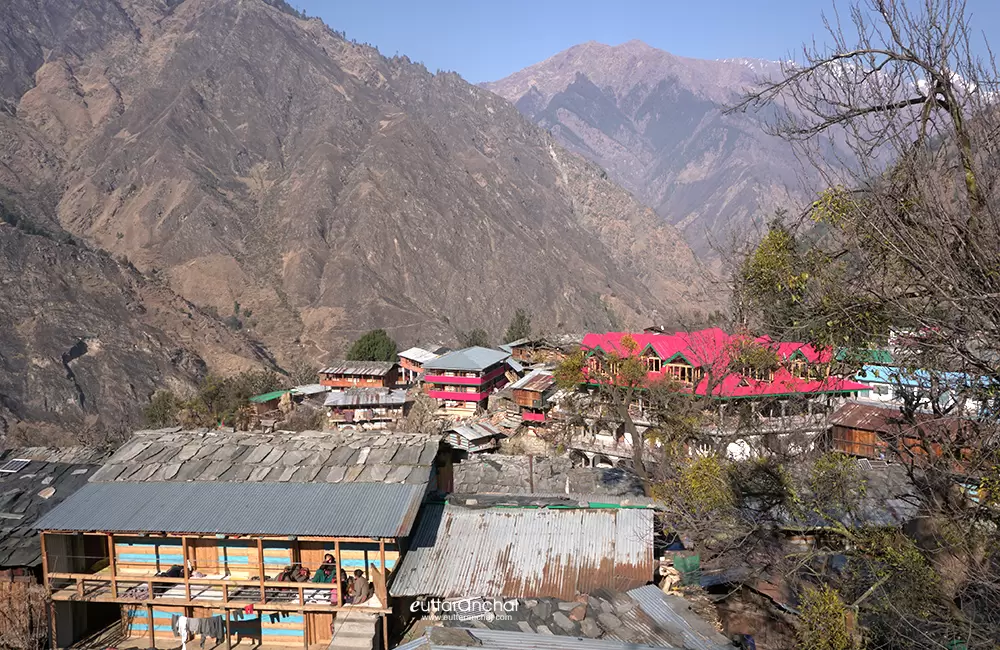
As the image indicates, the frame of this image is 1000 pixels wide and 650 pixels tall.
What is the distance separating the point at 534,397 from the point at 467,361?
9715mm

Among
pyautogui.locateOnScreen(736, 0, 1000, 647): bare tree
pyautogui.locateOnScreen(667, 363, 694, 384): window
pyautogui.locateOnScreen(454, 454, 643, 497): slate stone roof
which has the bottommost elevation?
pyautogui.locateOnScreen(454, 454, 643, 497): slate stone roof

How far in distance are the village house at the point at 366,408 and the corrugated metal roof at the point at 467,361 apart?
3.45 m

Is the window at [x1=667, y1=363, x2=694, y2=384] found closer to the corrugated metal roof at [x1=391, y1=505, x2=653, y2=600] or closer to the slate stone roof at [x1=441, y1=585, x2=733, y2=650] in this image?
the corrugated metal roof at [x1=391, y1=505, x2=653, y2=600]

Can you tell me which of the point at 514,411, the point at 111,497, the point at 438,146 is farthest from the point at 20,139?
the point at 111,497

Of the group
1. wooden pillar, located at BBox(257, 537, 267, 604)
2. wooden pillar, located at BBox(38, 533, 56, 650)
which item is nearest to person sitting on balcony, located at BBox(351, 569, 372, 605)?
wooden pillar, located at BBox(257, 537, 267, 604)

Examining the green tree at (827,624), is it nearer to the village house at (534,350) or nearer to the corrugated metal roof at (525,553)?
the corrugated metal roof at (525,553)

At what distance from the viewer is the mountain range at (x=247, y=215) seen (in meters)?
74.1

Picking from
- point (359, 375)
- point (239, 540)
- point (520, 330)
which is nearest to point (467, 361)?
point (359, 375)

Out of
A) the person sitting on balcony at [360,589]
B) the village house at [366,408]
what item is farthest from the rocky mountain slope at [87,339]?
the person sitting on balcony at [360,589]

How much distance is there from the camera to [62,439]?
51.0 metres

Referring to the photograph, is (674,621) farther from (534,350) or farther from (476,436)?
(534,350)

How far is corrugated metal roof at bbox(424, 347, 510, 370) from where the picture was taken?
164ft

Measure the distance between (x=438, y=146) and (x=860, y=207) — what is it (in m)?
133

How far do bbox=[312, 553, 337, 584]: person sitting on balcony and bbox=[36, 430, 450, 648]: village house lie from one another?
28 millimetres
